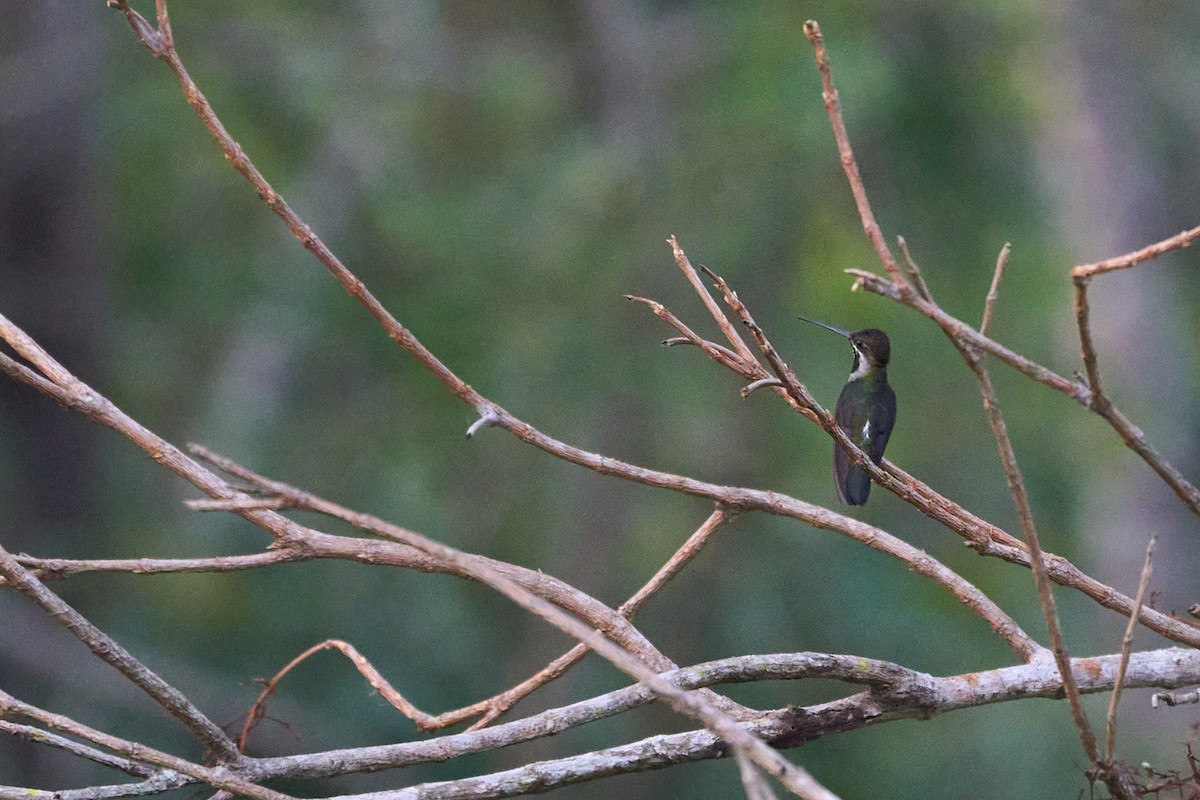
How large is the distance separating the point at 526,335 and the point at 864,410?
19.4ft

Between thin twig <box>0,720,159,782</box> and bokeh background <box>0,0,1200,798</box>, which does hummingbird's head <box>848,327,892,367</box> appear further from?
bokeh background <box>0,0,1200,798</box>

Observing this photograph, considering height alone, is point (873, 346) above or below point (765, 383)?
above

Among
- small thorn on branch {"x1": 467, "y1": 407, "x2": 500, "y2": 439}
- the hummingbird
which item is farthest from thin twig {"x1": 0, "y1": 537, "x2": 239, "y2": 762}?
the hummingbird

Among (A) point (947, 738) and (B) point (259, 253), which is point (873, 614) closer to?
(A) point (947, 738)

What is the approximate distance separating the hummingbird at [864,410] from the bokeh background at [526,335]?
4.31 meters

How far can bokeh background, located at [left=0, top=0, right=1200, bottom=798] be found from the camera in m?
9.89

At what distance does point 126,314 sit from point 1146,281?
940cm

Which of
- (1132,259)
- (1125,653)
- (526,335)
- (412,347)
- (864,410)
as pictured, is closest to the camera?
(1132,259)

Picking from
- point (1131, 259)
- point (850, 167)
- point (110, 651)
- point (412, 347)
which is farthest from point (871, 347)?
point (110, 651)

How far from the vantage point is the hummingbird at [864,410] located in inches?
184

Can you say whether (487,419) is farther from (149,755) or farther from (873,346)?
(873,346)

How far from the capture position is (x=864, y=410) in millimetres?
4820

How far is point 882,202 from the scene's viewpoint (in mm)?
12219

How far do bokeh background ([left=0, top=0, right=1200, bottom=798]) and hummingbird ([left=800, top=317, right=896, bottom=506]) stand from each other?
4.31 metres
